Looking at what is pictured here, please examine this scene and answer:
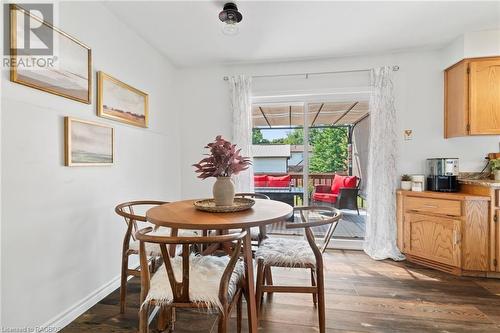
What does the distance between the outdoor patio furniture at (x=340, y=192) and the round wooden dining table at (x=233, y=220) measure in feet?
6.34

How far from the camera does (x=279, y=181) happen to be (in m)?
3.64

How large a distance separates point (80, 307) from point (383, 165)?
3301 millimetres

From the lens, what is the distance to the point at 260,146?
360 centimetres

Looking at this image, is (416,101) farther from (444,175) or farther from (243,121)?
(243,121)

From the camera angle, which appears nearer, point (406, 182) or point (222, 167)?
point (222, 167)

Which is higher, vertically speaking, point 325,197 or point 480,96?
point 480,96

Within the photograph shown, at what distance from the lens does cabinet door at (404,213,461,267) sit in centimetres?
261

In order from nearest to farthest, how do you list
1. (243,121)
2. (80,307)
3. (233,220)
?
(233,220) < (80,307) < (243,121)

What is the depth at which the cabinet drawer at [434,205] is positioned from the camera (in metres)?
2.62

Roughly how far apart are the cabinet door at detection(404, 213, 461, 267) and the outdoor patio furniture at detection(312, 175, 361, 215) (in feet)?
2.23

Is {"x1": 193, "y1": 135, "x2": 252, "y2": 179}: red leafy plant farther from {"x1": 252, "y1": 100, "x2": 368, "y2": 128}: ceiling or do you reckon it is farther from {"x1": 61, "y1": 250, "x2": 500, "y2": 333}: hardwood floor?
{"x1": 252, "y1": 100, "x2": 368, "y2": 128}: ceiling

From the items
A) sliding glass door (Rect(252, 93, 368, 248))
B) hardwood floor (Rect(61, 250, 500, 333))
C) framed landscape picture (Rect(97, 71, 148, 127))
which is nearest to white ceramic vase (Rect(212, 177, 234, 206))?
hardwood floor (Rect(61, 250, 500, 333))

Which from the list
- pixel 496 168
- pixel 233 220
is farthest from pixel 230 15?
pixel 496 168

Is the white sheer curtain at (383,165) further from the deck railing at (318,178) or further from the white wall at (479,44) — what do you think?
the white wall at (479,44)
